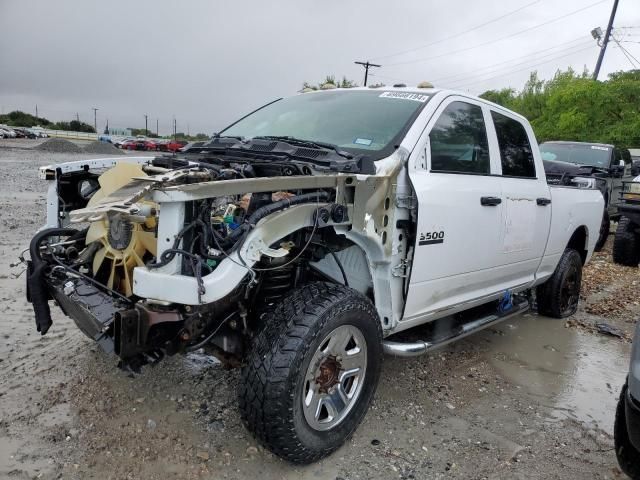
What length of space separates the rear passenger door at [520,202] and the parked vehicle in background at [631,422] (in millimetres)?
1545

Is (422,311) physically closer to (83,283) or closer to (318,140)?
(318,140)

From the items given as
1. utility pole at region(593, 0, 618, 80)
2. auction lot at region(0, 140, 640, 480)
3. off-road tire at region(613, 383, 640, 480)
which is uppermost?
utility pole at region(593, 0, 618, 80)

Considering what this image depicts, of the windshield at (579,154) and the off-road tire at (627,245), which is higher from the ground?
the windshield at (579,154)

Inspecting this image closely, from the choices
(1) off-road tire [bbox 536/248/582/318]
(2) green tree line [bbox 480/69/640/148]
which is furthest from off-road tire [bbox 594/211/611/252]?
(2) green tree line [bbox 480/69/640/148]

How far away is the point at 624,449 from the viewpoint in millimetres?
2553

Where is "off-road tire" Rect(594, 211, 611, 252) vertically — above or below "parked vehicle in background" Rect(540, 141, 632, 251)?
below

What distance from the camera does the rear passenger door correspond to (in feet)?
12.9

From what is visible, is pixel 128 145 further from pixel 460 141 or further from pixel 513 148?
pixel 460 141

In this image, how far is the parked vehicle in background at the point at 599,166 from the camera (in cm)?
929

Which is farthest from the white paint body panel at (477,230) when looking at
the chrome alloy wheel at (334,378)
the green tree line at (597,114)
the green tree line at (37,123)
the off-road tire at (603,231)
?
the green tree line at (37,123)

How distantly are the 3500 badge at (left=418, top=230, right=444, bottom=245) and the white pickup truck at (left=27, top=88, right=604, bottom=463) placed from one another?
0.04 ft

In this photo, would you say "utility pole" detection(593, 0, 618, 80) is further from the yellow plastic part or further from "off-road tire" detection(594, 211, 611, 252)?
the yellow plastic part

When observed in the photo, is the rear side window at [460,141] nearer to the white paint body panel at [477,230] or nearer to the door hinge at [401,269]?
the white paint body panel at [477,230]

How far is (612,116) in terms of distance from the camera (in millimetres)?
25953
